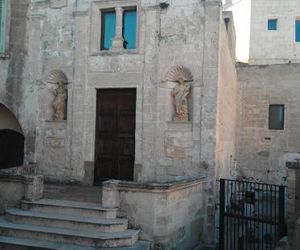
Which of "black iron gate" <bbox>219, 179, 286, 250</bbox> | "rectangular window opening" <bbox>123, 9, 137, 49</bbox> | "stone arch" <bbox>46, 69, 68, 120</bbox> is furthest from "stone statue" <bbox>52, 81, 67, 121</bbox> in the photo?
"black iron gate" <bbox>219, 179, 286, 250</bbox>

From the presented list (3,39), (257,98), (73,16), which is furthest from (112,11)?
(257,98)

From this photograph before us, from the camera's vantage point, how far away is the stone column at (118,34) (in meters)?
11.3

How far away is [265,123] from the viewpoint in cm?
1714

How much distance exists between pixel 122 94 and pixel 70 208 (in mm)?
3890

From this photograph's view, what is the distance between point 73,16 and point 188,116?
452 cm

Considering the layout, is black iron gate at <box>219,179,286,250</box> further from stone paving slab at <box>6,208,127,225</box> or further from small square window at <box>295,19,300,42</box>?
small square window at <box>295,19,300,42</box>

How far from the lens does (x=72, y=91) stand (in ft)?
38.3

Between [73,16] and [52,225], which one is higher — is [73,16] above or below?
above

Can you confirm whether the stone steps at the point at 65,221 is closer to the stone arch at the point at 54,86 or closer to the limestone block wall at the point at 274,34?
the stone arch at the point at 54,86

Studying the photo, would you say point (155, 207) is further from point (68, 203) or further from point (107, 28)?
point (107, 28)

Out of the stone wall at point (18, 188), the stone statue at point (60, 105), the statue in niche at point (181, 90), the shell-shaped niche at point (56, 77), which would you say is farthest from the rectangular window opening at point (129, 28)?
the stone wall at point (18, 188)

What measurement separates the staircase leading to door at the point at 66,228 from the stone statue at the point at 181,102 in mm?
3365

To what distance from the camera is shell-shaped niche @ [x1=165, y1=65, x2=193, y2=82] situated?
35.3 ft

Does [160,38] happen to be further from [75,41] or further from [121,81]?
[75,41]
